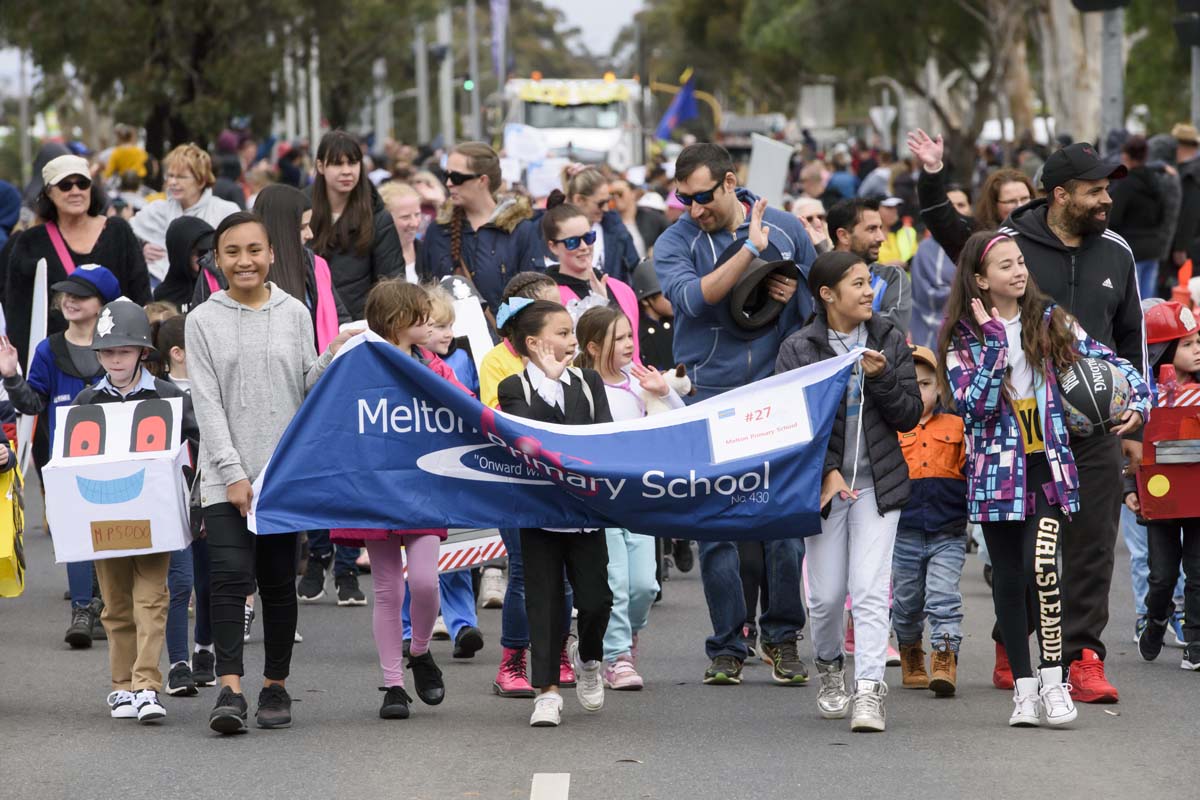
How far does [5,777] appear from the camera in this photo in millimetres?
7203

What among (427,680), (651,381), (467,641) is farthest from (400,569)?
(467,641)

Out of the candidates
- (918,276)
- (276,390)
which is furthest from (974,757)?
(918,276)

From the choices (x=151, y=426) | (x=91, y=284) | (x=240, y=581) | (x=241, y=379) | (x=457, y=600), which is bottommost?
(x=457, y=600)

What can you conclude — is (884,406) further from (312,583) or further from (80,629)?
(312,583)

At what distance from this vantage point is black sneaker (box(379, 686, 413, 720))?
8.13m

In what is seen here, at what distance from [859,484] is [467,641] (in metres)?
2.36

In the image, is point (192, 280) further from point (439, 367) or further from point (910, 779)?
point (910, 779)

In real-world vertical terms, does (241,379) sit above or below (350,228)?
below

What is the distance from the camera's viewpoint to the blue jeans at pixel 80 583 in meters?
10.1

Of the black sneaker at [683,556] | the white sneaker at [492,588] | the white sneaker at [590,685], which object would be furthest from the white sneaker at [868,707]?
the black sneaker at [683,556]

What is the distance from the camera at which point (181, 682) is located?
8805 millimetres

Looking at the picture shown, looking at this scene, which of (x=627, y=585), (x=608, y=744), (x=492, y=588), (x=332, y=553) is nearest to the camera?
(x=608, y=744)

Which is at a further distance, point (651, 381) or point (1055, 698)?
point (651, 381)

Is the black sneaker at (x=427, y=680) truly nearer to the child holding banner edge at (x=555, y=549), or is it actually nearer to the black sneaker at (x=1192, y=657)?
the child holding banner edge at (x=555, y=549)
